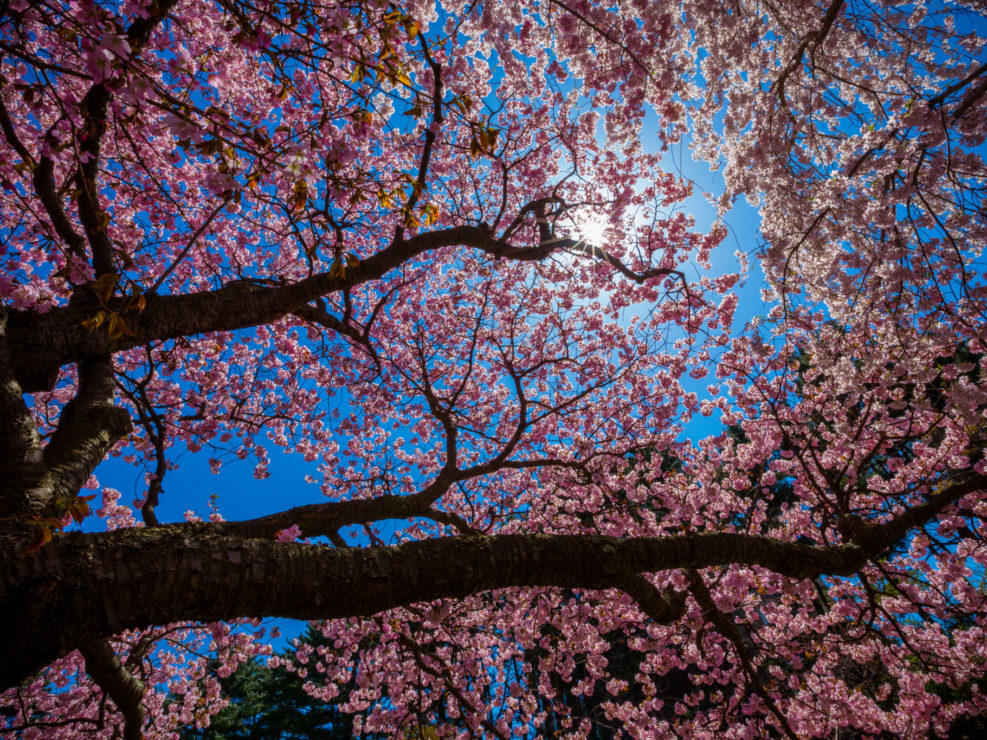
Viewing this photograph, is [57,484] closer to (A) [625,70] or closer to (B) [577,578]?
(B) [577,578]

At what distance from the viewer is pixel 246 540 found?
5.88 ft

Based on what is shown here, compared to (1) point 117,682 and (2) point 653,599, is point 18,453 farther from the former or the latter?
(2) point 653,599

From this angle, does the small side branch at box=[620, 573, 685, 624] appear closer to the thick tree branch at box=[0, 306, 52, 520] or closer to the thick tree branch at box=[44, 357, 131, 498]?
the thick tree branch at box=[0, 306, 52, 520]

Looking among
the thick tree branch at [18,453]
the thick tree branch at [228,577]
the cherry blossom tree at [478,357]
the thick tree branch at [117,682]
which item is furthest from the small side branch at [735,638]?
the thick tree branch at [117,682]

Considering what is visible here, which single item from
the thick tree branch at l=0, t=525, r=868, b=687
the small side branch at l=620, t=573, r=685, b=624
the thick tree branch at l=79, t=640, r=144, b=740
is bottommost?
the small side branch at l=620, t=573, r=685, b=624

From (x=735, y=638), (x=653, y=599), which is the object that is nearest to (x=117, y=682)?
(x=653, y=599)

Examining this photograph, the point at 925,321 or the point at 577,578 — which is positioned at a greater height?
the point at 925,321

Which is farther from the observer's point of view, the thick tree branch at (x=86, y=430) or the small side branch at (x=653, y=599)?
the small side branch at (x=653, y=599)

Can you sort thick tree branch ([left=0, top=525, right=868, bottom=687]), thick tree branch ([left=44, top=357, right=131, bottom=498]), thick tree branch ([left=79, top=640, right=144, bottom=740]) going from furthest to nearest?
thick tree branch ([left=79, top=640, right=144, bottom=740]), thick tree branch ([left=44, top=357, right=131, bottom=498]), thick tree branch ([left=0, top=525, right=868, bottom=687])

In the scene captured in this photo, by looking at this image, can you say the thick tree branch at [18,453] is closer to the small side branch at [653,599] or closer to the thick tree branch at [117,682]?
the thick tree branch at [117,682]

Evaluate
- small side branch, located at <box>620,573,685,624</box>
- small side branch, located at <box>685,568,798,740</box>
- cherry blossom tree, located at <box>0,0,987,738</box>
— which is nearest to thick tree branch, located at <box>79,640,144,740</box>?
cherry blossom tree, located at <box>0,0,987,738</box>

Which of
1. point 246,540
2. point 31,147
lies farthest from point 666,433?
point 31,147

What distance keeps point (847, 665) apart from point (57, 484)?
1187 cm

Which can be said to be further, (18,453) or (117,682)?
(117,682)
